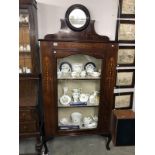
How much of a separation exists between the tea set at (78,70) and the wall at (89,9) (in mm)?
453

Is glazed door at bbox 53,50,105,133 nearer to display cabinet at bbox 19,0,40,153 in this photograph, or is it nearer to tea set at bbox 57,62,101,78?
tea set at bbox 57,62,101,78

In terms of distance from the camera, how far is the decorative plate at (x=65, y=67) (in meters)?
2.05

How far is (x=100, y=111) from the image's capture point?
208cm

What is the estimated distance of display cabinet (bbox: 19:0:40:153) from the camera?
1.76 meters

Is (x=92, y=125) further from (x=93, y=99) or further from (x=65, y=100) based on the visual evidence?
(x=65, y=100)

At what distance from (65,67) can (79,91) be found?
0.35 metres

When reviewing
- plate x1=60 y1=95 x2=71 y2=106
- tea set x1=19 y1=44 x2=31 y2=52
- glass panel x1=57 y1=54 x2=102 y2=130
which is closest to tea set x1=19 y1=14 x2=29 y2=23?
tea set x1=19 y1=44 x2=31 y2=52

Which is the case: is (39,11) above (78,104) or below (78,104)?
above

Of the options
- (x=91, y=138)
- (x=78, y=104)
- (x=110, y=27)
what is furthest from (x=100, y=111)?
(x=110, y=27)

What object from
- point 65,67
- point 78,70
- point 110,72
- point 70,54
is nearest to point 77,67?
point 78,70

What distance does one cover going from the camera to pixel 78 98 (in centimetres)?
219

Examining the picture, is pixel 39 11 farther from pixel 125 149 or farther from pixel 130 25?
pixel 125 149
